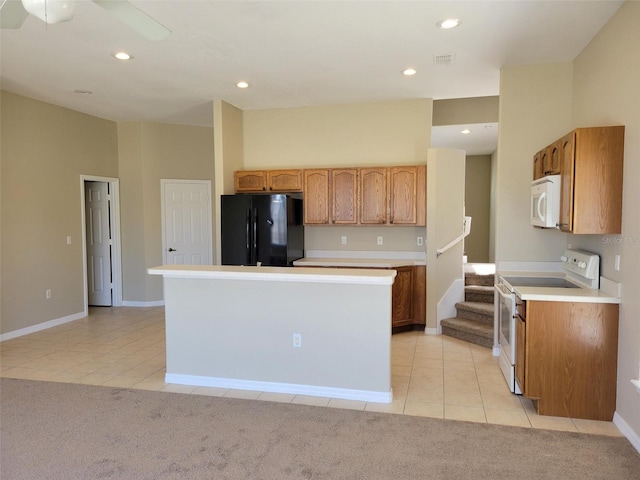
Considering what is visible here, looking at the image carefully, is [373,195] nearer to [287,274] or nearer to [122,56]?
[287,274]

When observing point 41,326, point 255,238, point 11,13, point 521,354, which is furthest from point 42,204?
point 521,354

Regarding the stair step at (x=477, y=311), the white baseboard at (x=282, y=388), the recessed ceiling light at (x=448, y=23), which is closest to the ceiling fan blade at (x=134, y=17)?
the recessed ceiling light at (x=448, y=23)

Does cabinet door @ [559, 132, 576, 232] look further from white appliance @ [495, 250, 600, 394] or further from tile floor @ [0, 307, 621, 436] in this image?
tile floor @ [0, 307, 621, 436]

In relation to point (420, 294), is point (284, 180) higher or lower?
higher

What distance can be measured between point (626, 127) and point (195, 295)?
343cm

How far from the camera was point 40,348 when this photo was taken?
15.5 feet

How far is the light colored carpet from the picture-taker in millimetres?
2389

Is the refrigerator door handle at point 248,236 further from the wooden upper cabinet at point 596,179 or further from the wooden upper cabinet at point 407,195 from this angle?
the wooden upper cabinet at point 596,179

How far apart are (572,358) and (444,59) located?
9.36 feet

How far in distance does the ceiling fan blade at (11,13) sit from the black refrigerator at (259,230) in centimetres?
311

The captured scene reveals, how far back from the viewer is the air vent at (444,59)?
4.04m

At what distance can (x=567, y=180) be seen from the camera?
310 centimetres

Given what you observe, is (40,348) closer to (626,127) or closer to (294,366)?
(294,366)

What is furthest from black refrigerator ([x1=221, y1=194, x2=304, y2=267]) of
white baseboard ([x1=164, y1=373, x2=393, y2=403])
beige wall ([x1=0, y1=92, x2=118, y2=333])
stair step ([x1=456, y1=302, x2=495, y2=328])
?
beige wall ([x1=0, y1=92, x2=118, y2=333])
